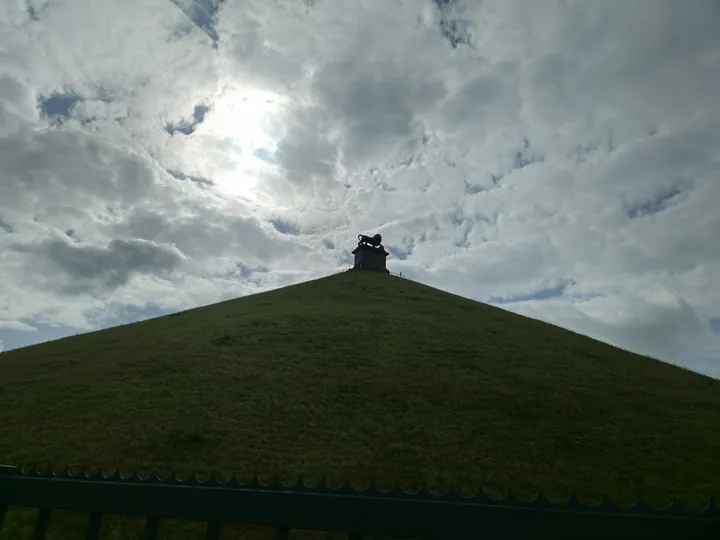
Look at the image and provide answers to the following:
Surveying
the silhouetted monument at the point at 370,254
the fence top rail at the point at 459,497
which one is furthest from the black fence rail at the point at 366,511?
the silhouetted monument at the point at 370,254

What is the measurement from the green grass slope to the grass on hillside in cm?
8

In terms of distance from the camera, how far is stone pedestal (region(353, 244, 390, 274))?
56469mm

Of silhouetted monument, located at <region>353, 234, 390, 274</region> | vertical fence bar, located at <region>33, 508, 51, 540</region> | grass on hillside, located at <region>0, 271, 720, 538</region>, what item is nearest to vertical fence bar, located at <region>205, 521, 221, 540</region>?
vertical fence bar, located at <region>33, 508, 51, 540</region>

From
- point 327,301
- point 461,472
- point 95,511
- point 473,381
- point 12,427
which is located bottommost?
point 95,511

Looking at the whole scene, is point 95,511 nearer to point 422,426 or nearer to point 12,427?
point 422,426

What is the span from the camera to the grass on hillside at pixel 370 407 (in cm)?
1565

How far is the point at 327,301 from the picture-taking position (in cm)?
4150

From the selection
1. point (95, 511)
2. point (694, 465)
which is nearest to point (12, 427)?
point (95, 511)

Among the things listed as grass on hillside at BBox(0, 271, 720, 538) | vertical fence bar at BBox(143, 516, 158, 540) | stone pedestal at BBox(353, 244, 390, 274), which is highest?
stone pedestal at BBox(353, 244, 390, 274)

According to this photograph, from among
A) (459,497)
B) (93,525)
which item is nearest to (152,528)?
(93,525)

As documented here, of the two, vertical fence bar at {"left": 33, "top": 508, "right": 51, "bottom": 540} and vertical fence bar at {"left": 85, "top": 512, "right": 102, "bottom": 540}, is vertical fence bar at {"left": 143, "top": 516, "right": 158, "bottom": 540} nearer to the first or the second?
vertical fence bar at {"left": 85, "top": 512, "right": 102, "bottom": 540}

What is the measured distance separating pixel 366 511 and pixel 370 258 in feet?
174

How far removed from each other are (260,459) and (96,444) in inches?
229

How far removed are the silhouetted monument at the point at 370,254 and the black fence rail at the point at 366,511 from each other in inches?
2032
